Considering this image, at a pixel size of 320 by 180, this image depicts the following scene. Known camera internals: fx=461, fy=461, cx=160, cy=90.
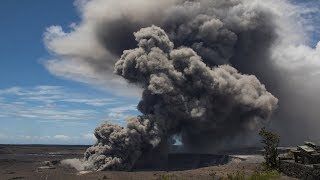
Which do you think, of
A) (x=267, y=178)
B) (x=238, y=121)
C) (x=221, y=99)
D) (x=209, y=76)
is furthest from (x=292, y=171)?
(x=238, y=121)

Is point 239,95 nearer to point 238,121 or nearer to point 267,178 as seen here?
point 238,121

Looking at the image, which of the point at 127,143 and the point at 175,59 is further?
the point at 175,59

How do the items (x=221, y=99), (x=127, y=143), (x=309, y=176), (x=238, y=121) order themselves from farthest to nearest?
1. (x=238, y=121)
2. (x=221, y=99)
3. (x=127, y=143)
4. (x=309, y=176)

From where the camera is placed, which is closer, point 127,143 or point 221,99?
point 127,143

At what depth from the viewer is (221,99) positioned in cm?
11238

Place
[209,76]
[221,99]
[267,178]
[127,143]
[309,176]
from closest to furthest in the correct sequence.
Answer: [309,176] < [267,178] < [127,143] < [209,76] < [221,99]

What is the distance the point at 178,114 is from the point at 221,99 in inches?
615

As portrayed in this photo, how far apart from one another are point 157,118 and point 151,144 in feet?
19.0

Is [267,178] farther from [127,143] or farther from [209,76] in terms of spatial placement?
[209,76]

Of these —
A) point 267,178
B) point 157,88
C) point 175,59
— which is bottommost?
Result: point 267,178

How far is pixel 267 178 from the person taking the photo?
43031 mm

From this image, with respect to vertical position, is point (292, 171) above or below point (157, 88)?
below

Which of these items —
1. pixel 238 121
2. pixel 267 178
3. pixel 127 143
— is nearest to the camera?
pixel 267 178

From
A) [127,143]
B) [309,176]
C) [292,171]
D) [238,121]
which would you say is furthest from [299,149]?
[238,121]
